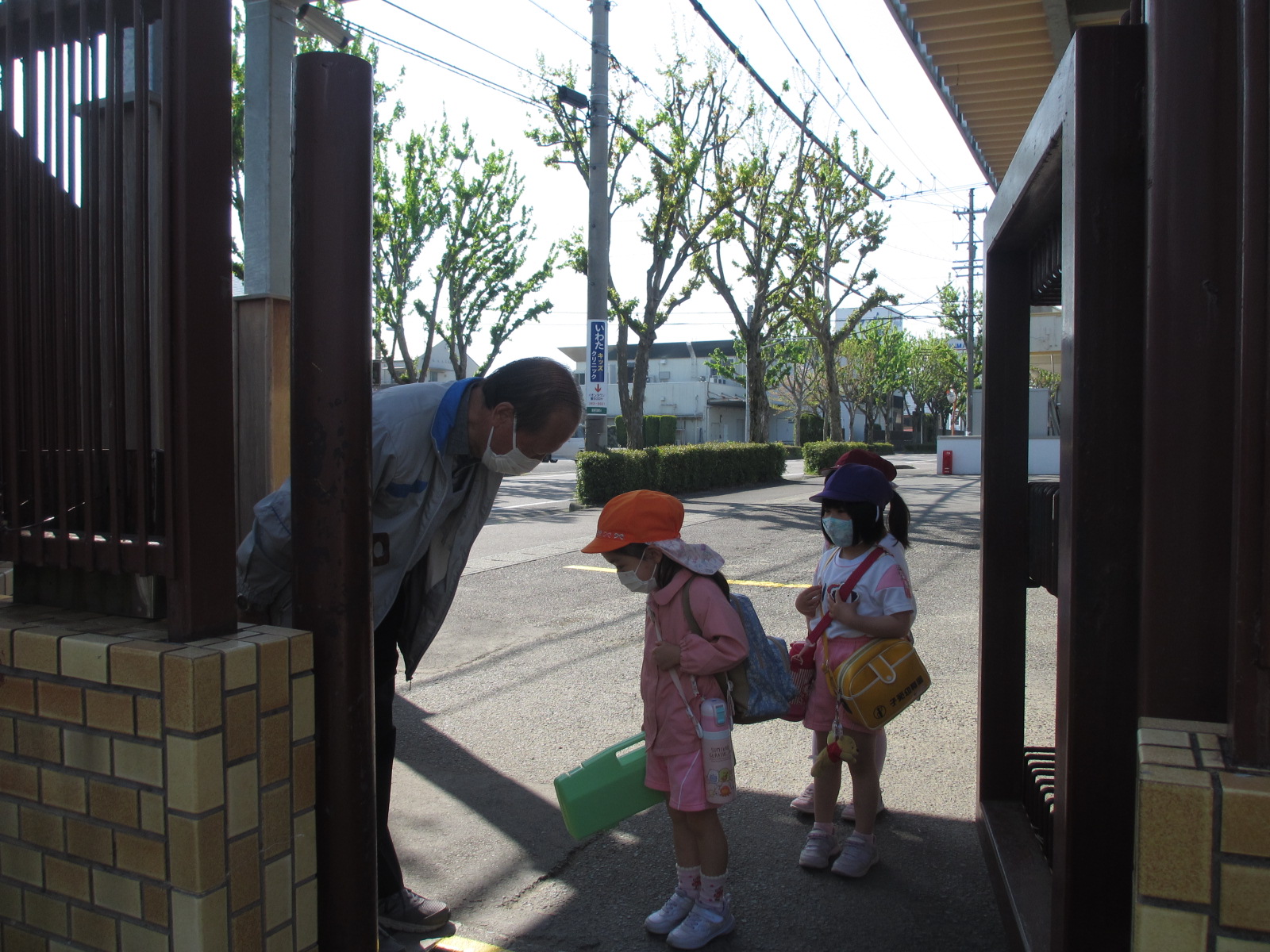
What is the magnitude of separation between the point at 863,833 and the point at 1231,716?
195 cm

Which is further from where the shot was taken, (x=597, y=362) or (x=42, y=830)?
(x=597, y=362)

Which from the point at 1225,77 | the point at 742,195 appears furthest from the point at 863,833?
the point at 742,195

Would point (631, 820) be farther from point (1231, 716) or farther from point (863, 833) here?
point (1231, 716)

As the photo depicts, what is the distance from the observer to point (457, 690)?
201 inches

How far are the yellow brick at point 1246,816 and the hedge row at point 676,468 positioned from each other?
13.5 metres

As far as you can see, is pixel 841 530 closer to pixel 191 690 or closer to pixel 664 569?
pixel 664 569

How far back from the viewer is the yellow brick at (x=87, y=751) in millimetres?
1765

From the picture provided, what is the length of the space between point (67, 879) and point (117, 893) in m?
0.16

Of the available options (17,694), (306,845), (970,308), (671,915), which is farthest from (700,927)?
(970,308)

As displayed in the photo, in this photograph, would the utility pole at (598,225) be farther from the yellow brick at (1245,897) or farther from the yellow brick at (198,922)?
the yellow brick at (1245,897)

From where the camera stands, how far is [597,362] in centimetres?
1473

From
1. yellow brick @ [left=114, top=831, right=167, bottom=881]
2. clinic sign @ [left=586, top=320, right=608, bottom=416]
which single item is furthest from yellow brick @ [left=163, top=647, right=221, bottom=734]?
clinic sign @ [left=586, top=320, right=608, bottom=416]

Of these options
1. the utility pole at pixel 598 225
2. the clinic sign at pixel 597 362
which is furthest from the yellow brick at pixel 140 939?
the clinic sign at pixel 597 362

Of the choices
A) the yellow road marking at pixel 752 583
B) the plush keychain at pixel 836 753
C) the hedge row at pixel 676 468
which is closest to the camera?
the plush keychain at pixel 836 753
